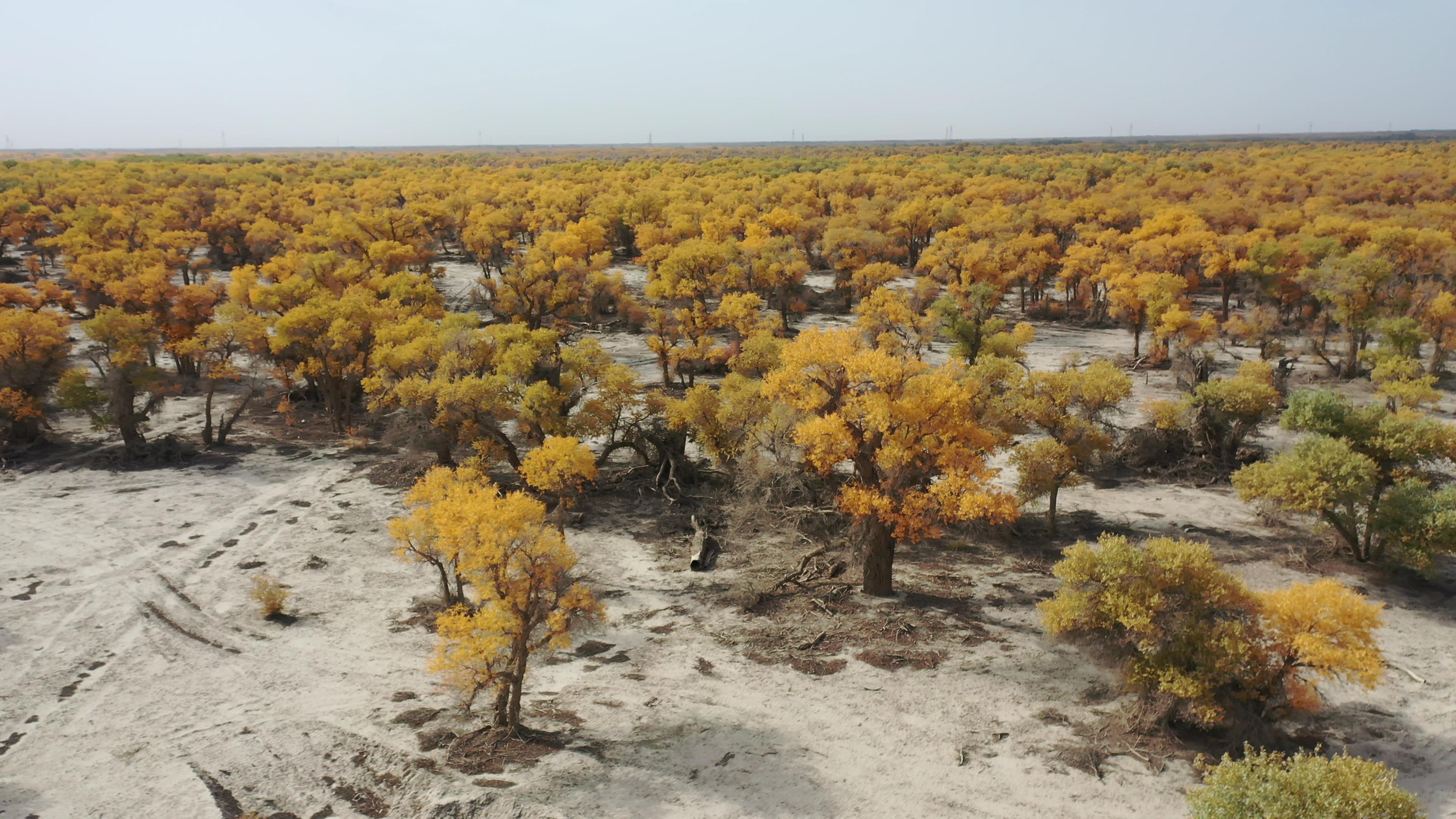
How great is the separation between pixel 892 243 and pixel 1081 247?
47.6 feet

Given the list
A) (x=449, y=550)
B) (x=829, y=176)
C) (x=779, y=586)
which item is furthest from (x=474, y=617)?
(x=829, y=176)

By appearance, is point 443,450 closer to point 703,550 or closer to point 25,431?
point 703,550

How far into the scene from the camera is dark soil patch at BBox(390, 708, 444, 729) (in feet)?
54.7

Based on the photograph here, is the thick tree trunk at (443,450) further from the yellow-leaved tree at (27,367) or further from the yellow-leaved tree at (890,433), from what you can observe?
the yellow-leaved tree at (27,367)

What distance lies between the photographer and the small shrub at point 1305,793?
1099cm

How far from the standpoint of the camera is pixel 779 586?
22.6m

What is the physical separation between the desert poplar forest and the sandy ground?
102mm

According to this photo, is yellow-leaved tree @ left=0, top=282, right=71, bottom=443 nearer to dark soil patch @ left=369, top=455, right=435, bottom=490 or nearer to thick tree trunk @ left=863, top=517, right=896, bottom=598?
dark soil patch @ left=369, top=455, right=435, bottom=490

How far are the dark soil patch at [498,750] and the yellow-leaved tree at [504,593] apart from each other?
0.28 m

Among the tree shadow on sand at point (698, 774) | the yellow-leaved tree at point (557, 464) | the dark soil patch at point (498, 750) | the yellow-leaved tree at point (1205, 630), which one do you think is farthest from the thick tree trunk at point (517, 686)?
the yellow-leaved tree at point (1205, 630)

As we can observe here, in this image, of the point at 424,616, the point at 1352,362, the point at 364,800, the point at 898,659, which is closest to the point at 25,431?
the point at 424,616

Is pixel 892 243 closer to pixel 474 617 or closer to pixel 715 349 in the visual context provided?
pixel 715 349

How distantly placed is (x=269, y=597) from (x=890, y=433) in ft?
54.1

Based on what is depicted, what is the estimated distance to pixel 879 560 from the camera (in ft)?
71.5
